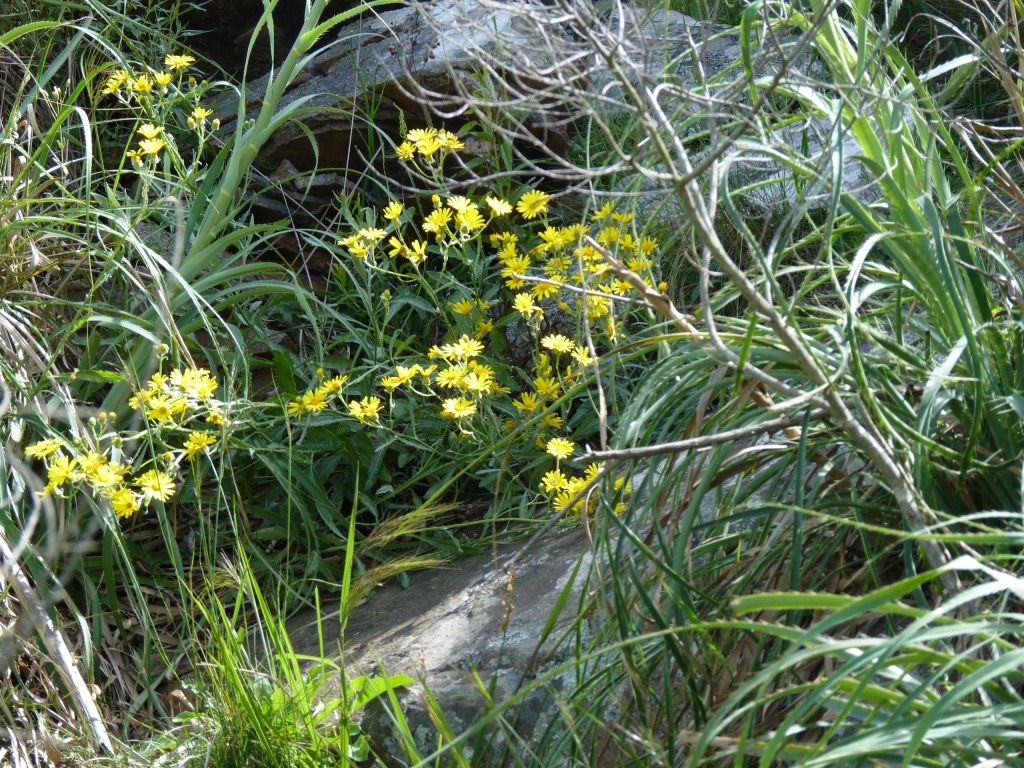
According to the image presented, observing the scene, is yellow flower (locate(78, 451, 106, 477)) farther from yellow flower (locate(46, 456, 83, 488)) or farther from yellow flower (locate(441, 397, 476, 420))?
yellow flower (locate(441, 397, 476, 420))

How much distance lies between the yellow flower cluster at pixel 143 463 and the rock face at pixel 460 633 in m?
0.47

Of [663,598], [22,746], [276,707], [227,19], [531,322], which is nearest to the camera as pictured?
[663,598]

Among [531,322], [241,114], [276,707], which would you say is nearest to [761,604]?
[276,707]

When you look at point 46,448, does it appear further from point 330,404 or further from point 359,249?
point 359,249

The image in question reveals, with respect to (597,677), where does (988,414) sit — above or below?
above

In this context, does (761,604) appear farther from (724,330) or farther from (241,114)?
(241,114)

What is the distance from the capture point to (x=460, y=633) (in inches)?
83.3

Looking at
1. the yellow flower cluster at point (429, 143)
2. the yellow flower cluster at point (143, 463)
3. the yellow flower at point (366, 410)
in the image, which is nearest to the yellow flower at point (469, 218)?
the yellow flower cluster at point (429, 143)

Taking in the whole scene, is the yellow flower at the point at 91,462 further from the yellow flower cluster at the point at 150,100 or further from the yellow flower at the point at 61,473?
the yellow flower cluster at the point at 150,100

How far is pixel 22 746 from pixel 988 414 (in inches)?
70.7

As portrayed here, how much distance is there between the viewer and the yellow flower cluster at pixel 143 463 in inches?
78.9

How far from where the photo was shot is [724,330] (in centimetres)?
157

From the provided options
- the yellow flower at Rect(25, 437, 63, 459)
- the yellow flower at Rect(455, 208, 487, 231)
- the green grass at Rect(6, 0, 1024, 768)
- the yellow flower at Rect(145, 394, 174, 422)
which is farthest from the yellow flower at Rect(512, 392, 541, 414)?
the yellow flower at Rect(25, 437, 63, 459)

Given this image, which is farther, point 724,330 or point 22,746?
point 22,746
